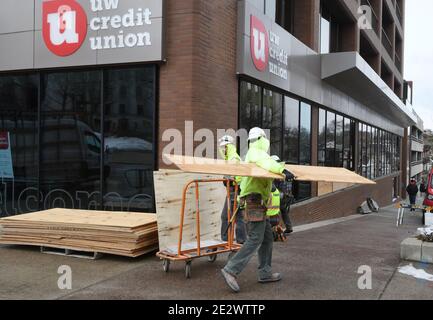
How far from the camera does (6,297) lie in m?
5.15

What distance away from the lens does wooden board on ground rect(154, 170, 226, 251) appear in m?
6.39

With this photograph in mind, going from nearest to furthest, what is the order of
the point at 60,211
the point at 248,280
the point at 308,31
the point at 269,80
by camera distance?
the point at 248,280 < the point at 60,211 < the point at 269,80 < the point at 308,31

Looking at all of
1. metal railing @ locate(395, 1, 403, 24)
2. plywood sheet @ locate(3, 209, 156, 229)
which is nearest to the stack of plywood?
plywood sheet @ locate(3, 209, 156, 229)

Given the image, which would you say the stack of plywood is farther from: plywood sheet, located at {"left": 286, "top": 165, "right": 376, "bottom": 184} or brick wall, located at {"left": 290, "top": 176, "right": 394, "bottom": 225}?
brick wall, located at {"left": 290, "top": 176, "right": 394, "bottom": 225}

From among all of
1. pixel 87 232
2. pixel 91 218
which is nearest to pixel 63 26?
pixel 91 218

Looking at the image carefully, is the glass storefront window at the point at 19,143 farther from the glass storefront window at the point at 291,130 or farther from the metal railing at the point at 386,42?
the metal railing at the point at 386,42

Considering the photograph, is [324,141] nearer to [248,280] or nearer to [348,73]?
[348,73]

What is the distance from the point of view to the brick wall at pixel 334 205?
1341 centimetres

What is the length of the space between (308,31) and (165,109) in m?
7.68

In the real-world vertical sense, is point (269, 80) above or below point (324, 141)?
above

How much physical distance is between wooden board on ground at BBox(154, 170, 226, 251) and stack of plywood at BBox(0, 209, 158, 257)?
534 mm

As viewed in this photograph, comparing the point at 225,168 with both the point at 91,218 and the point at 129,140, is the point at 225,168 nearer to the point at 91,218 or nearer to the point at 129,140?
the point at 91,218

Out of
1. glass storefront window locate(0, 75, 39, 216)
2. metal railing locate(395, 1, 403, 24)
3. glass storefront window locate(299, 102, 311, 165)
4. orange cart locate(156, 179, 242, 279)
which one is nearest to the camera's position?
orange cart locate(156, 179, 242, 279)
